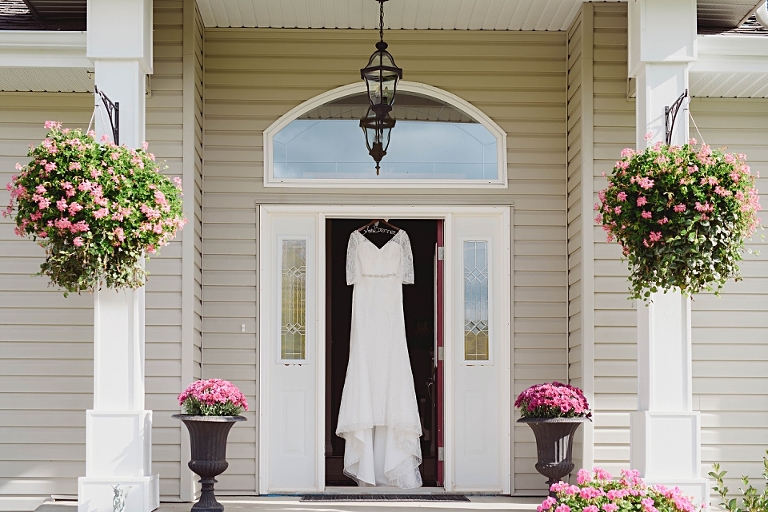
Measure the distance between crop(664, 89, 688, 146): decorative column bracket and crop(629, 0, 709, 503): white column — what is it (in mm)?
29

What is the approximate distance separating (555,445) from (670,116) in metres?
2.08

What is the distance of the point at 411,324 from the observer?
986cm

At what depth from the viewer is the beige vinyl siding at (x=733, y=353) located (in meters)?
6.79

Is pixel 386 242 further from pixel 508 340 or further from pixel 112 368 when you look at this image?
pixel 112 368

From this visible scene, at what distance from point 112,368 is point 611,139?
12.0ft

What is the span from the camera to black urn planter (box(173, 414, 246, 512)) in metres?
5.71

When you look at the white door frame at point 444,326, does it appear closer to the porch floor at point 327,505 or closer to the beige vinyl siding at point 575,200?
the porch floor at point 327,505

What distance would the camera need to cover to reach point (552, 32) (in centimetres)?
719

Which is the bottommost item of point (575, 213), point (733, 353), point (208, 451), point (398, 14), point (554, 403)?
point (208, 451)

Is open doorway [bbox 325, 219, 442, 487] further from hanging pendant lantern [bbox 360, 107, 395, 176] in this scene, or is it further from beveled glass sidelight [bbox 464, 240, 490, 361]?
hanging pendant lantern [bbox 360, 107, 395, 176]

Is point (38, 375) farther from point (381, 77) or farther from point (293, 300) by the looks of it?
point (381, 77)

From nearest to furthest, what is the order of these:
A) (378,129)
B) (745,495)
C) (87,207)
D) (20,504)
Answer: (87,207), (378,129), (745,495), (20,504)

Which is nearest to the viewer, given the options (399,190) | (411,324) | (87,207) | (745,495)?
(87,207)

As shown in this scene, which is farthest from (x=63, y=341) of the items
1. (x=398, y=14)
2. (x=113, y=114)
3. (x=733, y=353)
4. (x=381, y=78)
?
(x=733, y=353)
